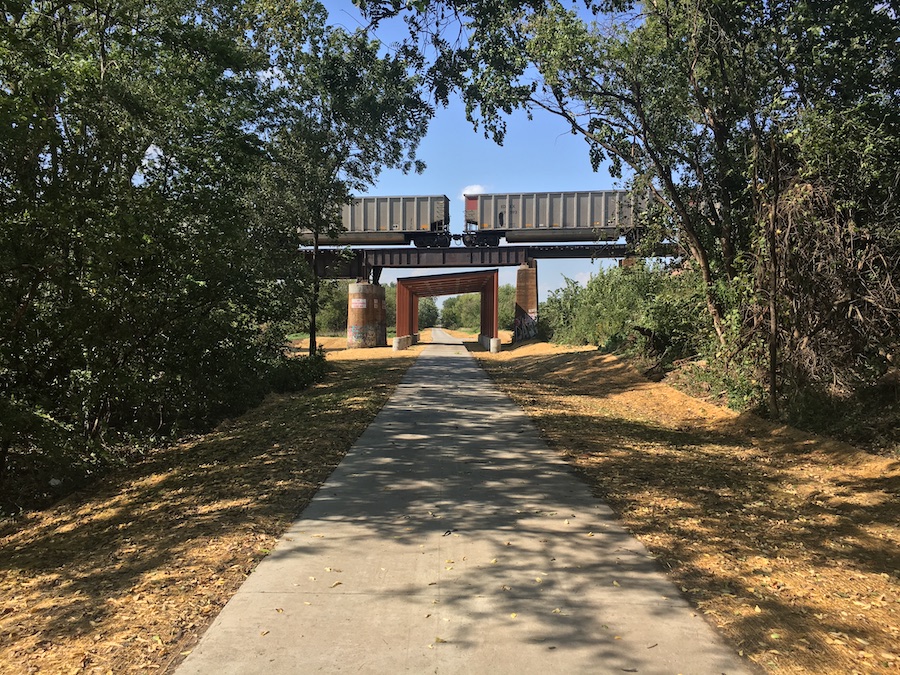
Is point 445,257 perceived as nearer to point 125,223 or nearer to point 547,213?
point 547,213

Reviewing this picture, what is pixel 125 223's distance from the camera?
6023mm

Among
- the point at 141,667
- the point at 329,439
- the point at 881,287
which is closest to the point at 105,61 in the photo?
the point at 329,439

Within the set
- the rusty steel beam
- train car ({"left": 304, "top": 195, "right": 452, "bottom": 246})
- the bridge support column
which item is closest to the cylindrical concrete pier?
the rusty steel beam

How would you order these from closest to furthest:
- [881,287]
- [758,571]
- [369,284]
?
[758,571]
[881,287]
[369,284]

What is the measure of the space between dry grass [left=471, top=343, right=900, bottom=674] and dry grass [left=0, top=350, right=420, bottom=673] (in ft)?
9.34

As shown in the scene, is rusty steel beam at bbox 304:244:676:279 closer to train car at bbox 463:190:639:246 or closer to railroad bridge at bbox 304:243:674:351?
railroad bridge at bbox 304:243:674:351

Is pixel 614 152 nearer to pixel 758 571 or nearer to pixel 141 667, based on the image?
pixel 758 571

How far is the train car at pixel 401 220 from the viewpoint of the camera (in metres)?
30.5

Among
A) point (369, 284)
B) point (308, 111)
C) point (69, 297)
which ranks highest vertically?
point (308, 111)

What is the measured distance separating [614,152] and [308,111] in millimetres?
8816

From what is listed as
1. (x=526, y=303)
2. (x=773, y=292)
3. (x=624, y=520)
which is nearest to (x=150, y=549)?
(x=624, y=520)

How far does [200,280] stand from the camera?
7.68 meters

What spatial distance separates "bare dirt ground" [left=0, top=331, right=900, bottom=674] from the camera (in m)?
2.95

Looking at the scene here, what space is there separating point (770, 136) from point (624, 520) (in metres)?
6.23
